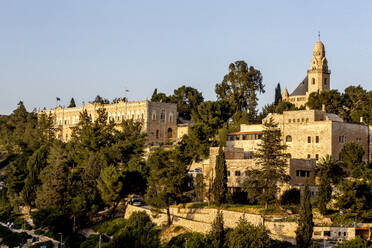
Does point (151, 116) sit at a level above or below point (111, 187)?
above

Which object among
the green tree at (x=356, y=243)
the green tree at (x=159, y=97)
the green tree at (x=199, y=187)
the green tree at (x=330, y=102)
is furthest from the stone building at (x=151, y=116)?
the green tree at (x=356, y=243)

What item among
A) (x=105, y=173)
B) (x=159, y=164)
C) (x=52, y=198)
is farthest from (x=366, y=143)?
(x=52, y=198)

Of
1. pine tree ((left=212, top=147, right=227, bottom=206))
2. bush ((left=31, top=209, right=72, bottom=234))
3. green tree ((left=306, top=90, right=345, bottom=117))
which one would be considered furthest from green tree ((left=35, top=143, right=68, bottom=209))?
green tree ((left=306, top=90, right=345, bottom=117))

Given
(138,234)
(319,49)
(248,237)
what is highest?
(319,49)

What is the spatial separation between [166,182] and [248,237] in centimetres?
1250

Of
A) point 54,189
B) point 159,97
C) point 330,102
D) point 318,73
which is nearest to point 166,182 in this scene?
point 54,189

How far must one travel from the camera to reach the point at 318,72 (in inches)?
3059

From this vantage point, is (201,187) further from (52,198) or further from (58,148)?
(58,148)

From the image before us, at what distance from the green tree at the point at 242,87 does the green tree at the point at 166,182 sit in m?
29.3

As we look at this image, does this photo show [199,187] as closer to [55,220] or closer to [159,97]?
[55,220]

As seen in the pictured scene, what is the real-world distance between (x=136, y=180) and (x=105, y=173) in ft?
10.1

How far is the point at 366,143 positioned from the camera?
56.1 metres

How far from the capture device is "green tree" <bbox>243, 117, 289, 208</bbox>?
1718 inches

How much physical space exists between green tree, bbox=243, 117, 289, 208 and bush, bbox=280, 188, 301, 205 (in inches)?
31.0
